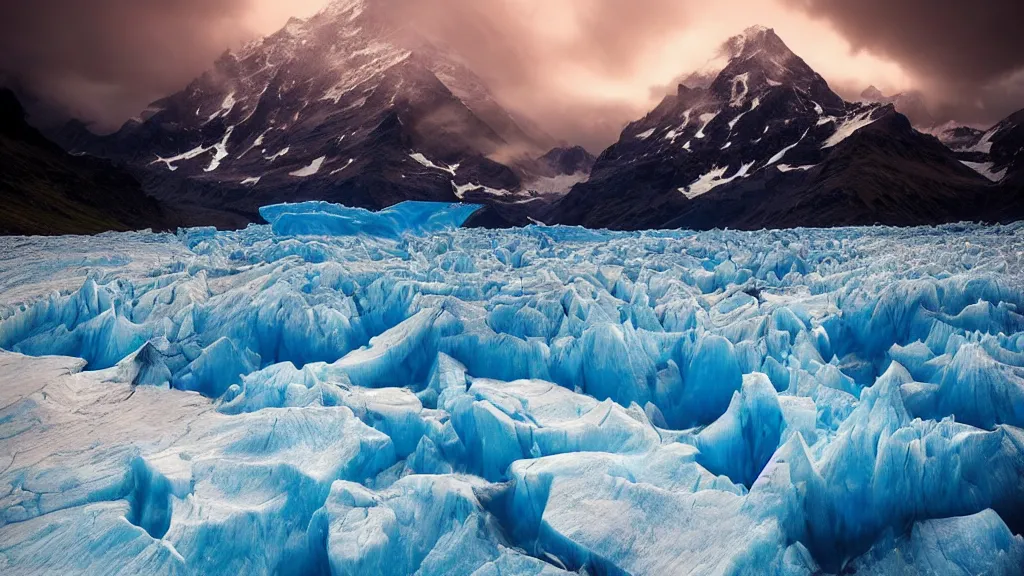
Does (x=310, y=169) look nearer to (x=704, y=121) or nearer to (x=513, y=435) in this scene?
(x=704, y=121)

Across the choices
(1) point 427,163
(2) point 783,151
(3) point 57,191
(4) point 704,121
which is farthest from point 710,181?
(3) point 57,191

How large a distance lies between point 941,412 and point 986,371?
555mm

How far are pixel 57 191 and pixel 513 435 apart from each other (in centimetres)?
10125

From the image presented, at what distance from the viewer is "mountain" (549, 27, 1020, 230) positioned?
10775 cm

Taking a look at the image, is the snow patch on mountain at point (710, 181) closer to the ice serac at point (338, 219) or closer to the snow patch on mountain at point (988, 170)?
the snow patch on mountain at point (988, 170)

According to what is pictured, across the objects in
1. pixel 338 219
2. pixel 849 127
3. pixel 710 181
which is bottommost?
pixel 338 219

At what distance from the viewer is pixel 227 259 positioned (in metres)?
18.5

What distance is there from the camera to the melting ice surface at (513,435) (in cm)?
420

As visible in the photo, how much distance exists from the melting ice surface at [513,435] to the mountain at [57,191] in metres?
65.1

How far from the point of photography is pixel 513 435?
19.0 ft

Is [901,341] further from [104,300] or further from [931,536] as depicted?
[104,300]

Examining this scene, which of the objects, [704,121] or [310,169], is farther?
[704,121]

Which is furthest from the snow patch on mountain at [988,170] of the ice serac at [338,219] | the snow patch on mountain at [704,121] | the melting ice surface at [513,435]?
the melting ice surface at [513,435]

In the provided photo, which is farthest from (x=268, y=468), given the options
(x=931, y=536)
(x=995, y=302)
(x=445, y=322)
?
(x=995, y=302)
